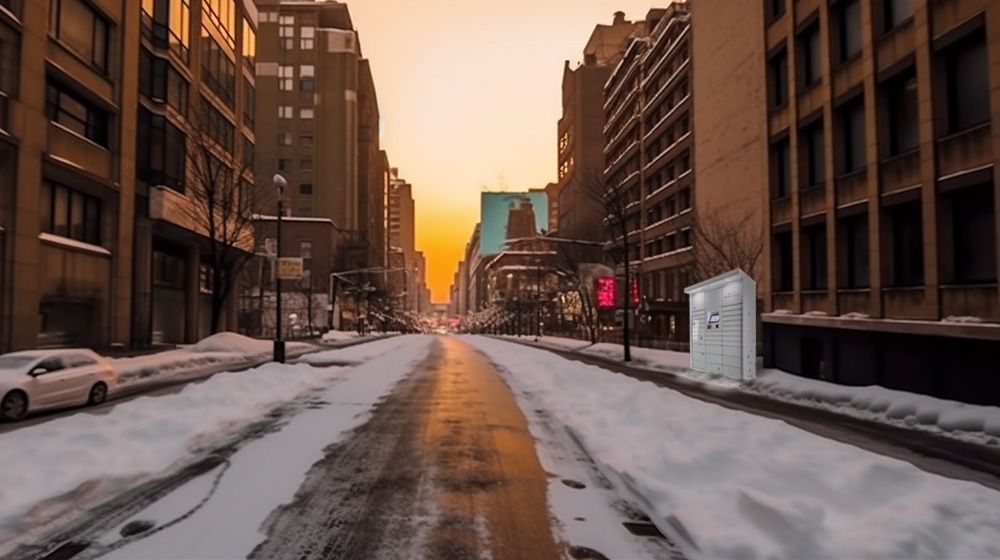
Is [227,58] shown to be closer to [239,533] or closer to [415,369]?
[415,369]

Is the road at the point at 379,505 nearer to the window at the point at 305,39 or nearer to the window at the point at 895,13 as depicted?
the window at the point at 895,13

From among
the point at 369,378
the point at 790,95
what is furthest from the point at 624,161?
the point at 369,378

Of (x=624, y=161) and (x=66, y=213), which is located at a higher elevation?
(x=624, y=161)

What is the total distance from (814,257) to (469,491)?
77.4ft

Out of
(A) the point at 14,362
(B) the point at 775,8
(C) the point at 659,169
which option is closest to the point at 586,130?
(C) the point at 659,169

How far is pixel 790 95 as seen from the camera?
92.9 ft

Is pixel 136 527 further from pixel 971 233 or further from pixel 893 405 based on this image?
pixel 971 233

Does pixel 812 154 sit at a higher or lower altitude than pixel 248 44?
lower

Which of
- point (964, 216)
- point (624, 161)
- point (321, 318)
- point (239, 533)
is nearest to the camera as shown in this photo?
point (239, 533)

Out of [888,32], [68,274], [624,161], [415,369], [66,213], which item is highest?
[624,161]

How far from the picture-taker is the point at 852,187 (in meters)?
23.9

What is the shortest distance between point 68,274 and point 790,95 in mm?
31351

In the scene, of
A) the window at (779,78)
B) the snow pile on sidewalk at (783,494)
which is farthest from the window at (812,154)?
the snow pile on sidewalk at (783,494)

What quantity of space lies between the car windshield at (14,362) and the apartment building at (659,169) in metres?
38.4
